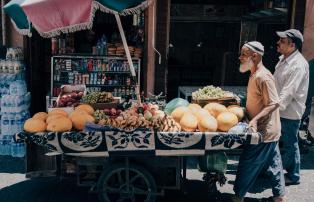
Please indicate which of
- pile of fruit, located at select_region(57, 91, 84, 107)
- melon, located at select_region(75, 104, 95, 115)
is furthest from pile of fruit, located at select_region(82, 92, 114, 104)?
melon, located at select_region(75, 104, 95, 115)

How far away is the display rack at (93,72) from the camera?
8.98 metres

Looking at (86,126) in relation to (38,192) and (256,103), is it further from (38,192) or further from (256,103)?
(256,103)

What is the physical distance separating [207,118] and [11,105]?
146 inches

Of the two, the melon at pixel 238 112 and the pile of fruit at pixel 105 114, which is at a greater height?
the melon at pixel 238 112

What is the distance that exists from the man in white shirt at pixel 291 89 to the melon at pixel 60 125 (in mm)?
2715

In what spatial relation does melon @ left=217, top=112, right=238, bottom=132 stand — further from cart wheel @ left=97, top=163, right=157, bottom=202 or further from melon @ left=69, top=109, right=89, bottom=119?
melon @ left=69, top=109, right=89, bottom=119

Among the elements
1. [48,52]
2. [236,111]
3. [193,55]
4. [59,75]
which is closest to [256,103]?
[236,111]

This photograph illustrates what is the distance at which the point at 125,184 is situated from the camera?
542 cm

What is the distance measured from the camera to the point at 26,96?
7812 millimetres

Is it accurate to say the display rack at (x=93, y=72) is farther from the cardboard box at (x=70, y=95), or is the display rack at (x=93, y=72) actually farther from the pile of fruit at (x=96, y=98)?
the pile of fruit at (x=96, y=98)

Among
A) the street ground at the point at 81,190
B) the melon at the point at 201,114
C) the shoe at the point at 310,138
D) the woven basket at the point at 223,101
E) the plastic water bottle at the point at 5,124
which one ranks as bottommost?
the street ground at the point at 81,190

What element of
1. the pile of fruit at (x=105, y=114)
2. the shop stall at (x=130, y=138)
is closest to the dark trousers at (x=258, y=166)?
the shop stall at (x=130, y=138)

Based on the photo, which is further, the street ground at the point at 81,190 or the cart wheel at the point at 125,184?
the street ground at the point at 81,190

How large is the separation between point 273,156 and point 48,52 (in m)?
5.75
